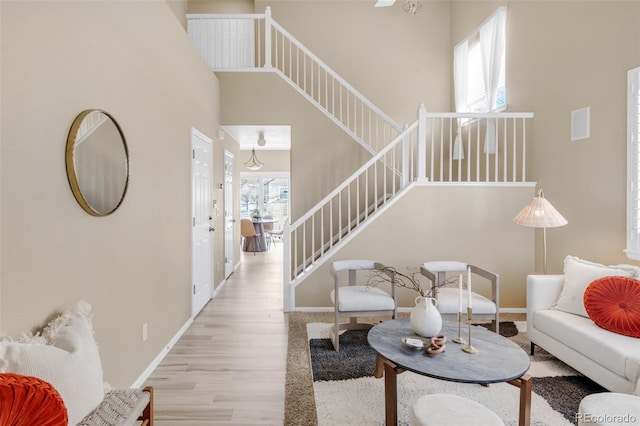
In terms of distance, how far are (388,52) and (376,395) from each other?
19.3 feet

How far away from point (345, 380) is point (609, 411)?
1.64 metres

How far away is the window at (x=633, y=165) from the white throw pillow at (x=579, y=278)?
390 millimetres

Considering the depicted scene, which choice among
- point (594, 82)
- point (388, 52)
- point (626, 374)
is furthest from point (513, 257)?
point (388, 52)

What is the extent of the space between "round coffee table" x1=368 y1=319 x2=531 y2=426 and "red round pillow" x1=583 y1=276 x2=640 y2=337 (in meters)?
0.83

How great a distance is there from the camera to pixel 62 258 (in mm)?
1888

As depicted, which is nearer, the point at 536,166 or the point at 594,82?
the point at 594,82

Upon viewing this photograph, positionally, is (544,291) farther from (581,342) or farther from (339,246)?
(339,246)

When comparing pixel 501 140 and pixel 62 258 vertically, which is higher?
pixel 501 140

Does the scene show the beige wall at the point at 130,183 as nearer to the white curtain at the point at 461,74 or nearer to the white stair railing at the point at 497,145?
the white stair railing at the point at 497,145

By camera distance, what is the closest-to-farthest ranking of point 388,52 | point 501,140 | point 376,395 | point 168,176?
1. point 376,395
2. point 168,176
3. point 501,140
4. point 388,52

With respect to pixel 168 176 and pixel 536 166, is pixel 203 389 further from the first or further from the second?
pixel 536 166

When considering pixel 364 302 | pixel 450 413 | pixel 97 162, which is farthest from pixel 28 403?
pixel 364 302

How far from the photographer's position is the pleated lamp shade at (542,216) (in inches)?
135

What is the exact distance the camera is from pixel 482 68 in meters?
5.41
